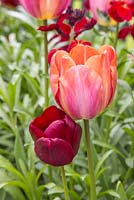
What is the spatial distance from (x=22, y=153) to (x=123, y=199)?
0.89 feet

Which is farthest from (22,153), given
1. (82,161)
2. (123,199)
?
(123,199)

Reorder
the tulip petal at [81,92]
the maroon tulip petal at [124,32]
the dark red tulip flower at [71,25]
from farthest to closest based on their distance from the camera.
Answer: the maroon tulip petal at [124,32] < the dark red tulip flower at [71,25] < the tulip petal at [81,92]

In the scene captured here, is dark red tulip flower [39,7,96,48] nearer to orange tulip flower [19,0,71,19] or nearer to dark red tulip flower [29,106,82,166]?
orange tulip flower [19,0,71,19]

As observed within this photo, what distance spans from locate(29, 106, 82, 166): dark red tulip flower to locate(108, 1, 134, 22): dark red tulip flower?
35cm

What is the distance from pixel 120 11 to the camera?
984mm

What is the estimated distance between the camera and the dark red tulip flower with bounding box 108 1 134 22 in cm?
99

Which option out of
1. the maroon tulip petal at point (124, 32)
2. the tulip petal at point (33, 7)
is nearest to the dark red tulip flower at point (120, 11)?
the maroon tulip petal at point (124, 32)

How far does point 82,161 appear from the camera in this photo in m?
1.04

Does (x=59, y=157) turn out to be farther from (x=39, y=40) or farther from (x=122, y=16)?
(x=39, y=40)

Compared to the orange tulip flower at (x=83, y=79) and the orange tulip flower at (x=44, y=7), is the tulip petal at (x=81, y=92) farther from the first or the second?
the orange tulip flower at (x=44, y=7)

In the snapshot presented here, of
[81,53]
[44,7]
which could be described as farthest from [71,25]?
[81,53]

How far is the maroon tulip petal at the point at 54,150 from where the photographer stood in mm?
682

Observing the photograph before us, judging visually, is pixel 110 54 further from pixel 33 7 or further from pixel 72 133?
pixel 33 7

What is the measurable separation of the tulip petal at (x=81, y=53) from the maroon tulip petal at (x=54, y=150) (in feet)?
0.38
